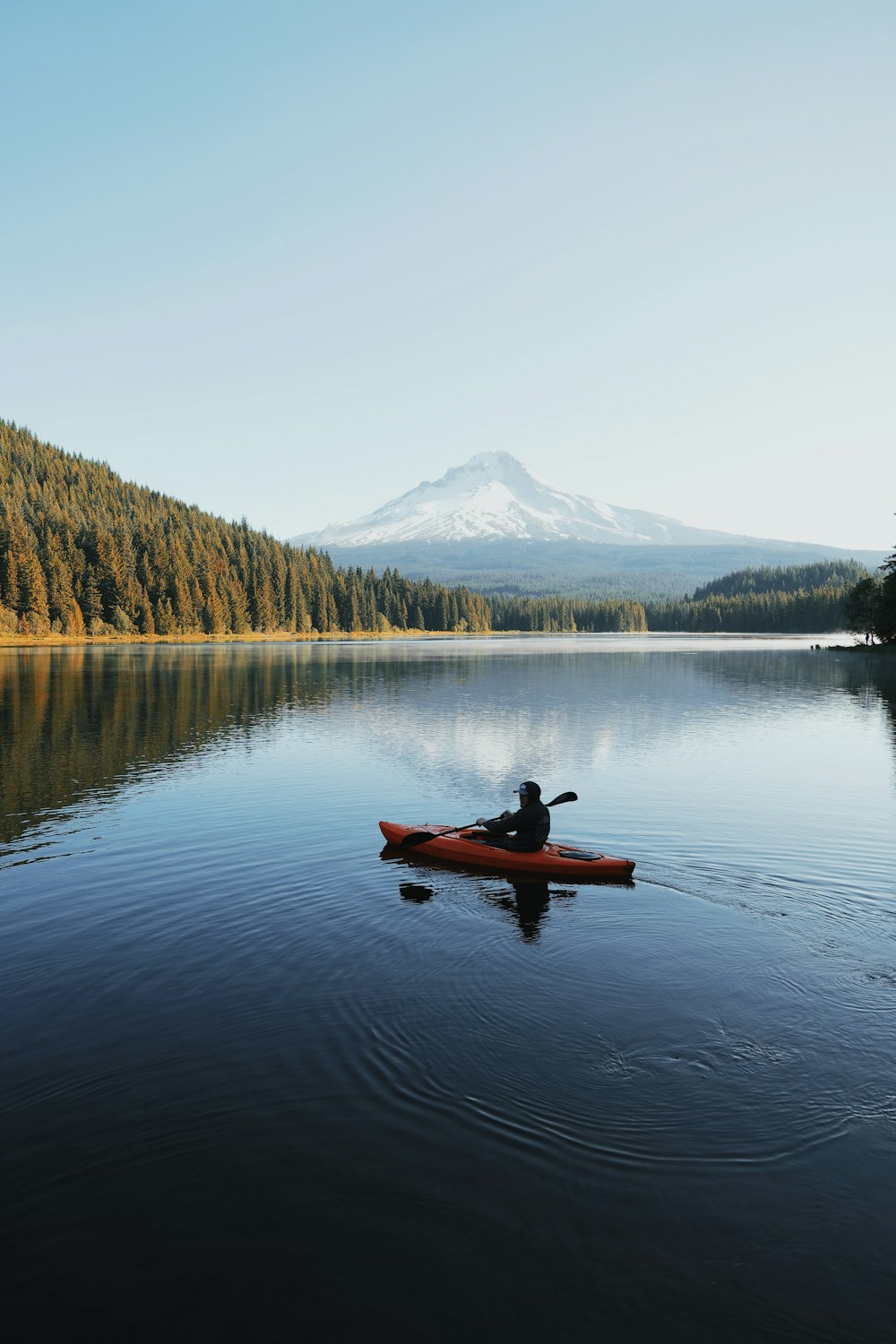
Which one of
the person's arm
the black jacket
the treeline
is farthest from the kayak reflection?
the treeline

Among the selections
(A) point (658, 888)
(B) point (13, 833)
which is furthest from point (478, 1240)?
(B) point (13, 833)

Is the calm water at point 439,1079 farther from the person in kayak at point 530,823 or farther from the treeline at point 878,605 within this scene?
the treeline at point 878,605

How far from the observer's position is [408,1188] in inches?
350

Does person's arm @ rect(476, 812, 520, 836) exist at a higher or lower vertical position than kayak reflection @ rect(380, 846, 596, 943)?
higher

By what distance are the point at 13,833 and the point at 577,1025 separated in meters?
18.7

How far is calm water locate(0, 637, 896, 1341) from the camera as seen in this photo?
761 cm

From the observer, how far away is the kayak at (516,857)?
20.6 meters

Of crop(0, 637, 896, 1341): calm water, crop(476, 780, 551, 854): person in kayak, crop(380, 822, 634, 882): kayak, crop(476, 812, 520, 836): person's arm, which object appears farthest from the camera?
crop(476, 812, 520, 836): person's arm

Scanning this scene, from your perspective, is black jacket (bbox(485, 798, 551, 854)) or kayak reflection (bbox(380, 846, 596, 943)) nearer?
kayak reflection (bbox(380, 846, 596, 943))

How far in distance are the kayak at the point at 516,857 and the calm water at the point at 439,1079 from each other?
2.05 ft

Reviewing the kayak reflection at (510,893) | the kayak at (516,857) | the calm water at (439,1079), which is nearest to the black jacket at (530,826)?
the kayak at (516,857)

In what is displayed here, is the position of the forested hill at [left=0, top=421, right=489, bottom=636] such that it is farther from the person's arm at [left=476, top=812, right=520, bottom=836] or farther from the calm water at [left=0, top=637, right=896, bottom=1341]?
the person's arm at [left=476, top=812, right=520, bottom=836]

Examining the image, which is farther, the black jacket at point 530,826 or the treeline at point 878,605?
the treeline at point 878,605

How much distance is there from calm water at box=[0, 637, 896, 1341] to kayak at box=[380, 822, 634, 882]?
2.05 ft
